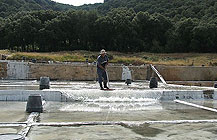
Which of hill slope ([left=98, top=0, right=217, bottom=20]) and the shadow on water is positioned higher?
hill slope ([left=98, top=0, right=217, bottom=20])

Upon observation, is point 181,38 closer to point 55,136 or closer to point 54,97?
point 54,97

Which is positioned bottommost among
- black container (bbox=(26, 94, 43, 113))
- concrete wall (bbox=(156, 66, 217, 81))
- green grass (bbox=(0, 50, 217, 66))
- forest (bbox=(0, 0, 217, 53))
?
black container (bbox=(26, 94, 43, 113))

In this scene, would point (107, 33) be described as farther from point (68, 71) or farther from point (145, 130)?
point (145, 130)

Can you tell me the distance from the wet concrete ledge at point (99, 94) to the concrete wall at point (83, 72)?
11.7 metres

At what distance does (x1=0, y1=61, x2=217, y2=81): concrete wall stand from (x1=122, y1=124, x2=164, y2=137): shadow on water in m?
16.3

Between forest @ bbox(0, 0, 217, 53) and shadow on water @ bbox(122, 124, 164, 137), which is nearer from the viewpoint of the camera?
shadow on water @ bbox(122, 124, 164, 137)

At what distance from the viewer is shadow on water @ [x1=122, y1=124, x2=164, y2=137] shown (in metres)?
4.94

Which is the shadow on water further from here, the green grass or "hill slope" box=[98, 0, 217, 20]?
"hill slope" box=[98, 0, 217, 20]

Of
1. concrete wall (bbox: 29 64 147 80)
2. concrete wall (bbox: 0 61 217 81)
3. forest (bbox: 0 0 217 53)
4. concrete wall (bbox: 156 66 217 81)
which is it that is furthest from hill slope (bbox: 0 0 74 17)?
concrete wall (bbox: 156 66 217 81)

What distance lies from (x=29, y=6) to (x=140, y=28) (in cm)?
4433

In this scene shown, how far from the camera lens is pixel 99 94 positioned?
32.4ft

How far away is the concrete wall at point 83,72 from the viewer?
2100 cm

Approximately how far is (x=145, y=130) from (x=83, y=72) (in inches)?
667

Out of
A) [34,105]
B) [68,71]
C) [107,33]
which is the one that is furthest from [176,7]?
[34,105]
